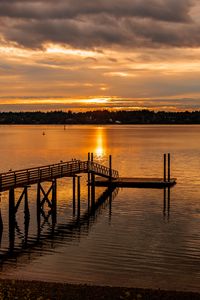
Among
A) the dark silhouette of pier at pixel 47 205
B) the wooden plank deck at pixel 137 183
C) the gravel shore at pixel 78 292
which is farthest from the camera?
the wooden plank deck at pixel 137 183

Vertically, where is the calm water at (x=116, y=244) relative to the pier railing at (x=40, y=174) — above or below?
below

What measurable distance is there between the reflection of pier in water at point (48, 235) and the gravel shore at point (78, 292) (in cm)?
672

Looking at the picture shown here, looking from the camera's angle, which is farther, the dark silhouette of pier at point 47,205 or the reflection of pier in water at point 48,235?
the dark silhouette of pier at point 47,205

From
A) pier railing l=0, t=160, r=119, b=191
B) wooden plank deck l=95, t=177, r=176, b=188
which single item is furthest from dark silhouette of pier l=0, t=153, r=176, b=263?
wooden plank deck l=95, t=177, r=176, b=188

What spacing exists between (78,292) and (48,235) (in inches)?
539

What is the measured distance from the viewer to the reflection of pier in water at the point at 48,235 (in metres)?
29.3

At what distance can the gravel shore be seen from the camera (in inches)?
782

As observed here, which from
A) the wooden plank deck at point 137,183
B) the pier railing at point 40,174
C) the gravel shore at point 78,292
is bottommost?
the wooden plank deck at point 137,183

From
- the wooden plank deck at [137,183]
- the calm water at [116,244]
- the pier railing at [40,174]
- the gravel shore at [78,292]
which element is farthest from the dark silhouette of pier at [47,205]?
the gravel shore at [78,292]

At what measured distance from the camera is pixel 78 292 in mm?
20578

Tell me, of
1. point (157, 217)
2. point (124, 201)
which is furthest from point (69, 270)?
point (124, 201)

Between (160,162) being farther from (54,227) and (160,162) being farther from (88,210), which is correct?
(54,227)

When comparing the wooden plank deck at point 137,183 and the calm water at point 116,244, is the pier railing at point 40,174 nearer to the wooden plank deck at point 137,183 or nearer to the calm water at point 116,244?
the wooden plank deck at point 137,183

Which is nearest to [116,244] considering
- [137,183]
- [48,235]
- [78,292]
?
[48,235]
